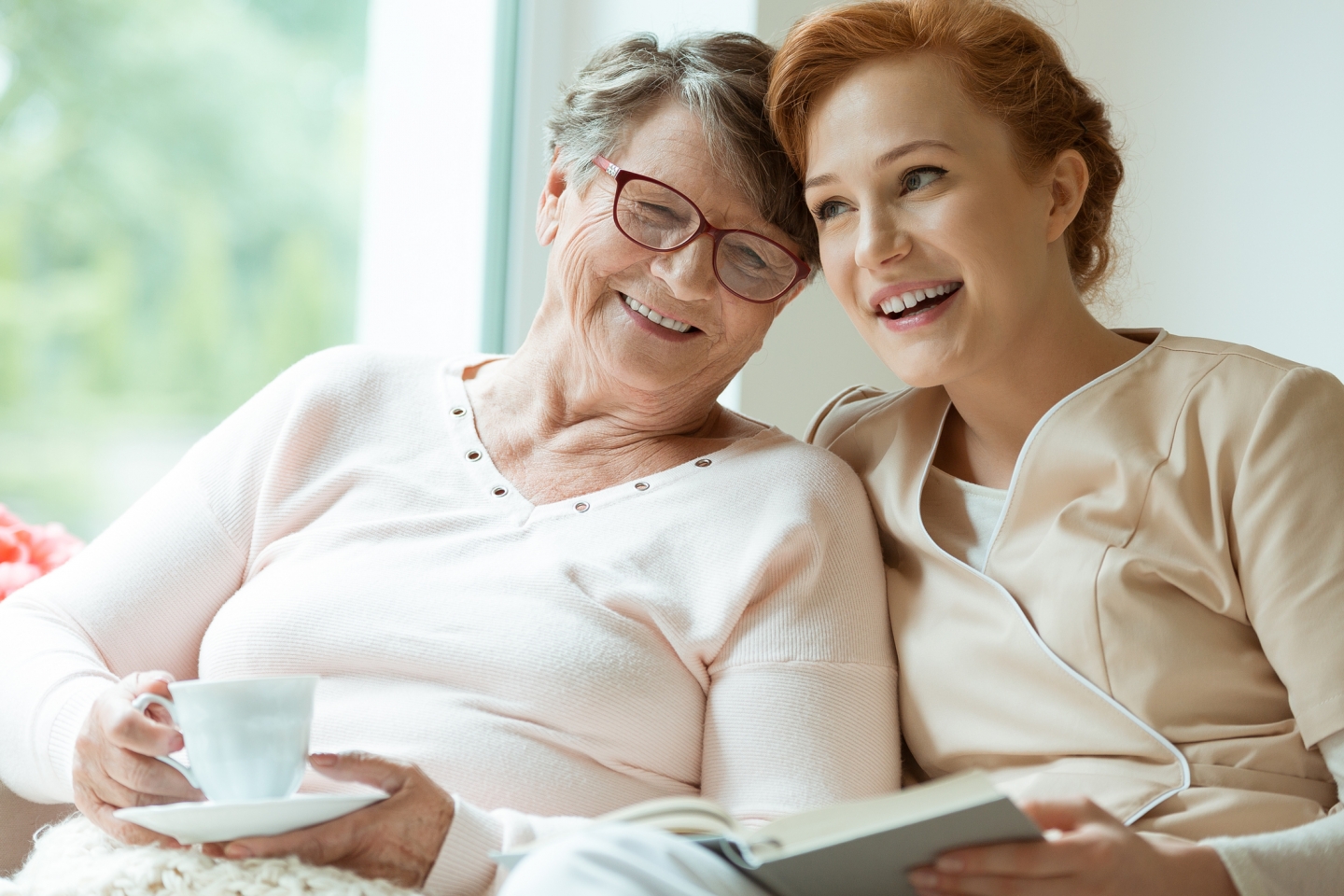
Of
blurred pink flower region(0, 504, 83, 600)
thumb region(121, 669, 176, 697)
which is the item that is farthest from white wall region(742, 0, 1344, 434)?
thumb region(121, 669, 176, 697)

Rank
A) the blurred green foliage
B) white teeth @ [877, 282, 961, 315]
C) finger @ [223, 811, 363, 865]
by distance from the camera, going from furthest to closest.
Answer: the blurred green foliage → white teeth @ [877, 282, 961, 315] → finger @ [223, 811, 363, 865]

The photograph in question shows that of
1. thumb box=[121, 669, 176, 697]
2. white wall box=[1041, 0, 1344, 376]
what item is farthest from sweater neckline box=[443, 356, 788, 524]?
white wall box=[1041, 0, 1344, 376]

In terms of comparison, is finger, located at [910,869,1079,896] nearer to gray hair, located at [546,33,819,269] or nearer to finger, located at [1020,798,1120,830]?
finger, located at [1020,798,1120,830]

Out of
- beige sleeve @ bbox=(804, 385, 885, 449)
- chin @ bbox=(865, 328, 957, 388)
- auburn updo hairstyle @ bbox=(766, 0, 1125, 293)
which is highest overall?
auburn updo hairstyle @ bbox=(766, 0, 1125, 293)

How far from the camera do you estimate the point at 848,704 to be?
51.8 inches

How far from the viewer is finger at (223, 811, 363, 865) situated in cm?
104

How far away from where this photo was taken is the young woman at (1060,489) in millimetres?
1160

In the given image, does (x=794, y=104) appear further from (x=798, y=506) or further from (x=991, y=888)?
(x=991, y=888)

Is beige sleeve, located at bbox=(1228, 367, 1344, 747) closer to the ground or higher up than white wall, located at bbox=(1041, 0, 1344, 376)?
closer to the ground

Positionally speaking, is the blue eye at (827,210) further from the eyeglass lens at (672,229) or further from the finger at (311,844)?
the finger at (311,844)

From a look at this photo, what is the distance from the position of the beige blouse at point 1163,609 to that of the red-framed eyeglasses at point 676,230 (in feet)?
1.44

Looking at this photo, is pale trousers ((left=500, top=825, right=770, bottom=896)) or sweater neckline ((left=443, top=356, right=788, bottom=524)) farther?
sweater neckline ((left=443, top=356, right=788, bottom=524))

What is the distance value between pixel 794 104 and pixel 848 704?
72 centimetres

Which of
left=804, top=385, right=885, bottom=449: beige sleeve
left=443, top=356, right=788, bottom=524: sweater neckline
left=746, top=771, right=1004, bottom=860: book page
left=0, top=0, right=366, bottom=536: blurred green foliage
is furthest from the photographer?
left=0, top=0, right=366, bottom=536: blurred green foliage
